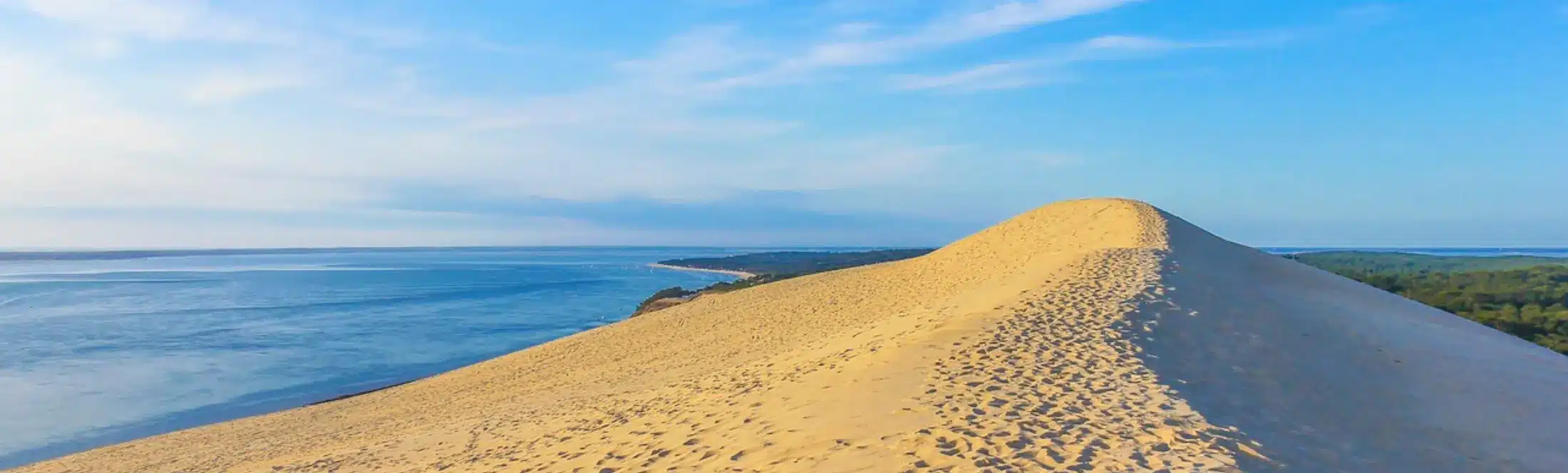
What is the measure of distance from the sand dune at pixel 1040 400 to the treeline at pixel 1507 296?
679 cm

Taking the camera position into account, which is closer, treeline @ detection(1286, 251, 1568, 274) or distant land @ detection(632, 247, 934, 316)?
distant land @ detection(632, 247, 934, 316)

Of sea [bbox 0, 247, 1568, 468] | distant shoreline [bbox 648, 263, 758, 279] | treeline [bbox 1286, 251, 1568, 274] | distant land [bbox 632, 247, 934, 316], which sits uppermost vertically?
treeline [bbox 1286, 251, 1568, 274]

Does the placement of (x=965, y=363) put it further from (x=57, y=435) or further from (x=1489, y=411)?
(x=57, y=435)

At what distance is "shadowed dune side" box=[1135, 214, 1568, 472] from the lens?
21.9ft

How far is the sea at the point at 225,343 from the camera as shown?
66.9 feet

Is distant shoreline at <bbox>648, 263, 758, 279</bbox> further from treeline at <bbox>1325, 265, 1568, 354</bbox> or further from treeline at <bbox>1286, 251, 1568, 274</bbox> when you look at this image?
treeline at <bbox>1325, 265, 1568, 354</bbox>

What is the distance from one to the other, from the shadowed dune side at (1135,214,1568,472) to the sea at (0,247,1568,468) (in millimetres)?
19319

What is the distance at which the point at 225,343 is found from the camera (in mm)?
33938

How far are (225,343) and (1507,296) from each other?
46.6 meters

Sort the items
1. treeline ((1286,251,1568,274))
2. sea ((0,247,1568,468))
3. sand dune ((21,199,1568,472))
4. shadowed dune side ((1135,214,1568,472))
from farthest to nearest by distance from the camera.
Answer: treeline ((1286,251,1568,274)) → sea ((0,247,1568,468)) → shadowed dune side ((1135,214,1568,472)) → sand dune ((21,199,1568,472))

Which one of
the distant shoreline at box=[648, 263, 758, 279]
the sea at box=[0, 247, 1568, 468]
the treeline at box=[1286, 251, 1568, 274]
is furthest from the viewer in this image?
the distant shoreline at box=[648, 263, 758, 279]

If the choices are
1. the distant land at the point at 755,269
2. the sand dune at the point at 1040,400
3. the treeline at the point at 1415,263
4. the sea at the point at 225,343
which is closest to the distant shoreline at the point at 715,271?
the distant land at the point at 755,269

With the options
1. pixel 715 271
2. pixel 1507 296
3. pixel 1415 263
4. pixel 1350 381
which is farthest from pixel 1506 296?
pixel 715 271

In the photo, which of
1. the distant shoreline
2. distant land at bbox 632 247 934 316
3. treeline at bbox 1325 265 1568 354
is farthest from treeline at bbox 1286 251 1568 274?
the distant shoreline
